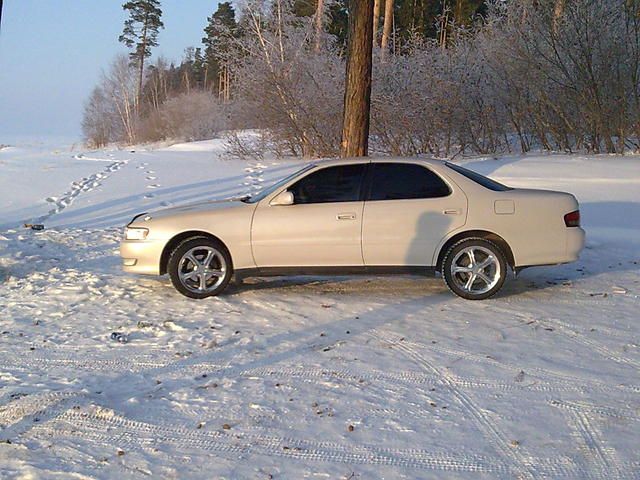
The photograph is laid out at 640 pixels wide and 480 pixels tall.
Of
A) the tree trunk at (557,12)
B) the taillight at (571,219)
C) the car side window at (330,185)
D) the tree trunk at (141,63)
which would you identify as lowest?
the taillight at (571,219)

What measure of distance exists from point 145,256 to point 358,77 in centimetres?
583

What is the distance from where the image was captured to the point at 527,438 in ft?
13.8

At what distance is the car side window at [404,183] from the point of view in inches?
291

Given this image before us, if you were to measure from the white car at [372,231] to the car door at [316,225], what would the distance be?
11 millimetres

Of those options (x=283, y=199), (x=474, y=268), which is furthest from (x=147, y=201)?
(x=474, y=268)

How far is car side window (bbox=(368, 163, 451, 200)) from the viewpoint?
24.3 feet

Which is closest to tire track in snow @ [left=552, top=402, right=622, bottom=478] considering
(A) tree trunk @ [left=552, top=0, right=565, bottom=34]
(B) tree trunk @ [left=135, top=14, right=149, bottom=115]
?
(A) tree trunk @ [left=552, top=0, right=565, bottom=34]

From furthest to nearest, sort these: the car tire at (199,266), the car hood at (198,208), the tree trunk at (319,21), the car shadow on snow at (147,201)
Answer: the tree trunk at (319,21) < the car shadow on snow at (147,201) < the car hood at (198,208) < the car tire at (199,266)

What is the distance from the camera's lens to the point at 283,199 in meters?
7.46

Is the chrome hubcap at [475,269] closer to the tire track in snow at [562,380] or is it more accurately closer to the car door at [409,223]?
the car door at [409,223]

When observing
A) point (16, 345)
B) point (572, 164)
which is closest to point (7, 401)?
point (16, 345)

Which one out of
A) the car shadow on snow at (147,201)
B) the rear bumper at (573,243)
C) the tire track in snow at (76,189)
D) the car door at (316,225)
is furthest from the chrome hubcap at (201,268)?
the tire track in snow at (76,189)

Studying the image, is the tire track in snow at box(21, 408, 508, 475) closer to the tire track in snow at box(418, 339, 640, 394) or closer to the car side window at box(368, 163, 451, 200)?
the tire track in snow at box(418, 339, 640, 394)

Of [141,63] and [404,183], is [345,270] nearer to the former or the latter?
[404,183]
